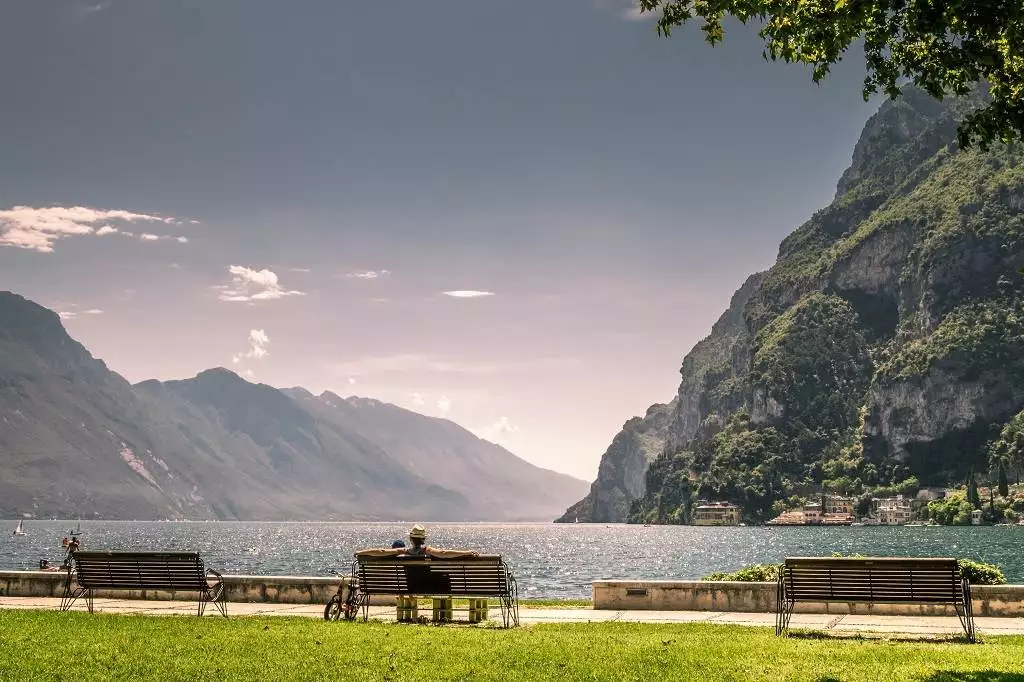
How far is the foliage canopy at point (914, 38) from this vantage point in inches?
534

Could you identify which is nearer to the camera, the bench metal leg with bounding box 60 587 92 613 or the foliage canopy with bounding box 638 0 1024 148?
the foliage canopy with bounding box 638 0 1024 148

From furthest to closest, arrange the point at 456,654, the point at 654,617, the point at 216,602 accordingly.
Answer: the point at 216,602 → the point at 654,617 → the point at 456,654

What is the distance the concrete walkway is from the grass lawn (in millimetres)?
1812

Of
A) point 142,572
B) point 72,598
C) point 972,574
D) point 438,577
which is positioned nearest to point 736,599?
point 438,577

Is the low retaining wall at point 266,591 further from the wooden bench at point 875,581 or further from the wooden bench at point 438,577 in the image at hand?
the wooden bench at point 875,581

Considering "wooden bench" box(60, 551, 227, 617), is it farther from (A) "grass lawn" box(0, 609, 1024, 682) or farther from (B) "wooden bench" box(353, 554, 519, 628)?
Result: (B) "wooden bench" box(353, 554, 519, 628)

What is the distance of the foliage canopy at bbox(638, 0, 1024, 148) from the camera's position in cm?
1355

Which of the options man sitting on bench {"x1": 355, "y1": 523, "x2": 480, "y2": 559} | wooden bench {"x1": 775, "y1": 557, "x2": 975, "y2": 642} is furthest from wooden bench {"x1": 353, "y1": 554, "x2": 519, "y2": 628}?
wooden bench {"x1": 775, "y1": 557, "x2": 975, "y2": 642}

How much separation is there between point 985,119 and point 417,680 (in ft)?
35.8

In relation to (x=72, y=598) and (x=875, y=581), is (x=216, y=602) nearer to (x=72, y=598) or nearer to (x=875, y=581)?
(x=72, y=598)

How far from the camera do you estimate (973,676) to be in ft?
37.2

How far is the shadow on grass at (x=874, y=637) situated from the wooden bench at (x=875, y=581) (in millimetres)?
365

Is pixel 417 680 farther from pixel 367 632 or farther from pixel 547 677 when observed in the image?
pixel 367 632

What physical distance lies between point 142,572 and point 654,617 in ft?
31.9
